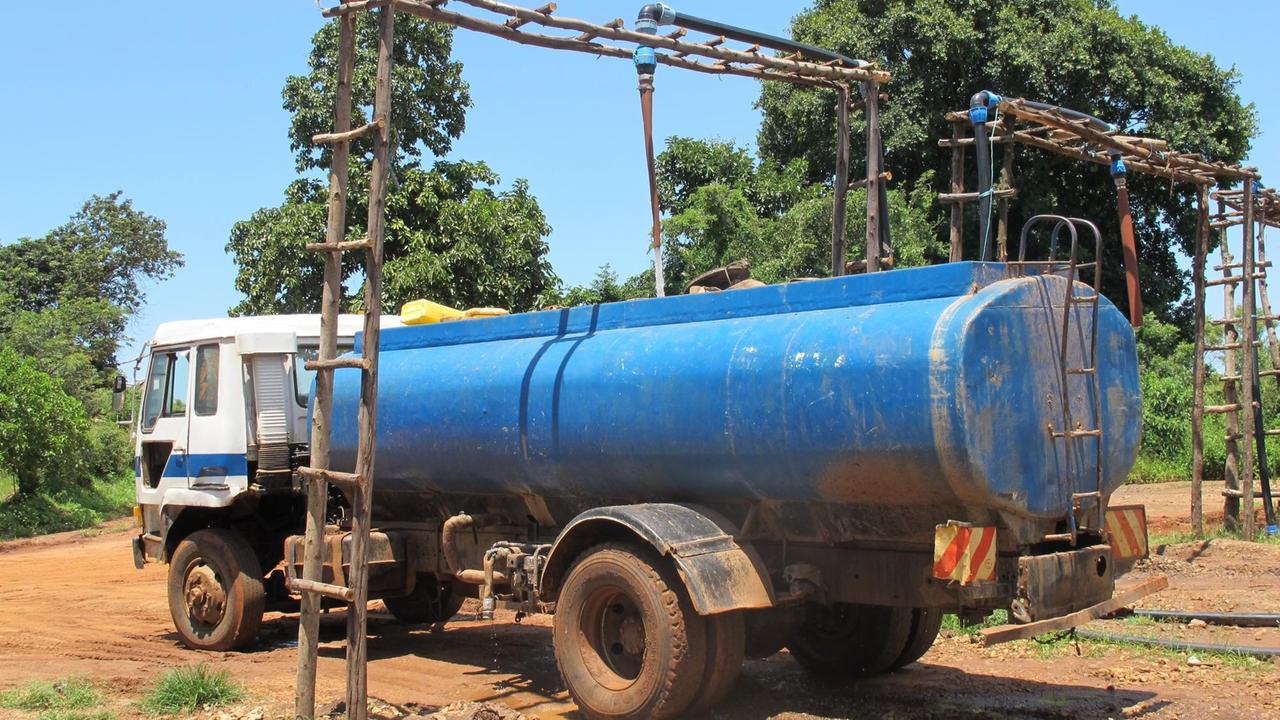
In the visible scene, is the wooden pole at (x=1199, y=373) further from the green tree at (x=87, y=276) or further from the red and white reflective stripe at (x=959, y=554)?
the green tree at (x=87, y=276)

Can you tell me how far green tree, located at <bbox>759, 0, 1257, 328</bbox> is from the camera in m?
23.6

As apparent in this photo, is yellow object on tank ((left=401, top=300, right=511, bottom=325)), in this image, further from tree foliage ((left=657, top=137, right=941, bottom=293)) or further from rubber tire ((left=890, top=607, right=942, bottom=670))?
tree foliage ((left=657, top=137, right=941, bottom=293))

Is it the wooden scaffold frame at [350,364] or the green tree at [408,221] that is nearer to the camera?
the wooden scaffold frame at [350,364]

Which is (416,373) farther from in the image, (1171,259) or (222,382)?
(1171,259)

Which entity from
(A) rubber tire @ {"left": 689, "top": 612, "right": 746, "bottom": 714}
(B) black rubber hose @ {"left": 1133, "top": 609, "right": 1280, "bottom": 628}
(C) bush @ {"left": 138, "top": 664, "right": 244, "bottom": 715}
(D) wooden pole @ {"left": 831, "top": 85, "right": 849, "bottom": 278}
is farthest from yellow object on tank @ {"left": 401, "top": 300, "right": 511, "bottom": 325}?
(B) black rubber hose @ {"left": 1133, "top": 609, "right": 1280, "bottom": 628}

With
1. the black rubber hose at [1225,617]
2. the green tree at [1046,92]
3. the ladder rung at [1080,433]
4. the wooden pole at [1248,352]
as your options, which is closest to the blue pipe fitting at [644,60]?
the ladder rung at [1080,433]

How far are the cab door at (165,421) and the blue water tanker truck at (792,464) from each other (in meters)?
3.18

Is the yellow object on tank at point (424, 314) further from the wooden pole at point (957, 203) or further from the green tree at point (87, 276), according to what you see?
the green tree at point (87, 276)

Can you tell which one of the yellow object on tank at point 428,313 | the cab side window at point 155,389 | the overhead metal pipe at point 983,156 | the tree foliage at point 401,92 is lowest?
the cab side window at point 155,389

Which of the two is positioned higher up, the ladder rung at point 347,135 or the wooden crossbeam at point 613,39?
the wooden crossbeam at point 613,39

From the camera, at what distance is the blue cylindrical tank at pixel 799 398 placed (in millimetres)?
5910

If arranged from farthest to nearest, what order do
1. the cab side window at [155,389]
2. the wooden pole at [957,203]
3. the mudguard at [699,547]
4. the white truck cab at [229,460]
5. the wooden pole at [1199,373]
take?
the wooden pole at [1199,373]
the cab side window at [155,389]
the wooden pole at [957,203]
the white truck cab at [229,460]
the mudguard at [699,547]

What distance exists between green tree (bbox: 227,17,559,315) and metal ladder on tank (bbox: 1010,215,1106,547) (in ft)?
45.6

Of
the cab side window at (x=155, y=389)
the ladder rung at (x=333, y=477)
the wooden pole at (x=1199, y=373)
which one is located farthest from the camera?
the wooden pole at (x=1199, y=373)
